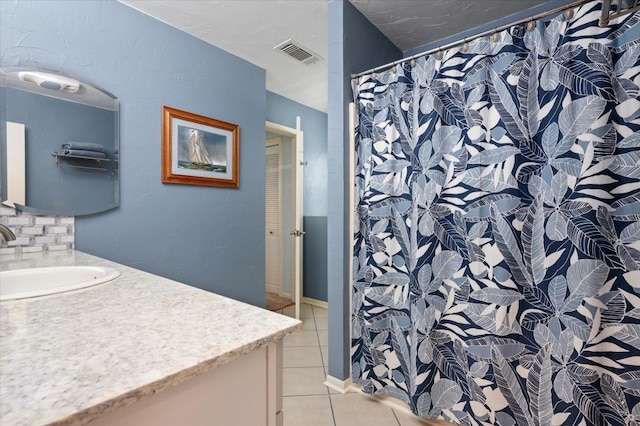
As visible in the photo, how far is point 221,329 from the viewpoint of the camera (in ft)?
2.07

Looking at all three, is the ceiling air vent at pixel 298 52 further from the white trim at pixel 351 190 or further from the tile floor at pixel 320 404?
the tile floor at pixel 320 404

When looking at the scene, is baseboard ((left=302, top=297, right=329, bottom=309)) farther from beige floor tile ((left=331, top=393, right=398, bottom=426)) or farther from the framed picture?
the framed picture

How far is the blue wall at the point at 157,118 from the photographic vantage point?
1.55 metres

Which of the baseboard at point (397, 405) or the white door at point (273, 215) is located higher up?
the white door at point (273, 215)

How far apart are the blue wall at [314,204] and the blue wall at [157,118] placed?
0.97m

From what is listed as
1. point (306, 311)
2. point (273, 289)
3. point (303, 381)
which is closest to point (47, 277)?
point (303, 381)

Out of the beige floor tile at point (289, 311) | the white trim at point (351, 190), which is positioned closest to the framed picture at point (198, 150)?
the white trim at point (351, 190)

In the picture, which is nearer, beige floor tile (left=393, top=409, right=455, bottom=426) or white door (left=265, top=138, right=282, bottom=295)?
beige floor tile (left=393, top=409, right=455, bottom=426)

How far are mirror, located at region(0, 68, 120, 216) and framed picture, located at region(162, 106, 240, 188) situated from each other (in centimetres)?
31

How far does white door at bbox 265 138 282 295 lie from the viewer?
3580mm

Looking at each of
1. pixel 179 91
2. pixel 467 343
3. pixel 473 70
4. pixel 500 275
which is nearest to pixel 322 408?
pixel 467 343

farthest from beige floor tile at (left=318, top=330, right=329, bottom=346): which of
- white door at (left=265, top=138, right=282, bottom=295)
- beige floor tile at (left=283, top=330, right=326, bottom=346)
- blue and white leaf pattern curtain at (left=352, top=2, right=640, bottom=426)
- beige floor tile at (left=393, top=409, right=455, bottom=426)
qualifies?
white door at (left=265, top=138, right=282, bottom=295)

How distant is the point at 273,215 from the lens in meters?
3.69

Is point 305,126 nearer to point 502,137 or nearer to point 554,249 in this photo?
point 502,137
